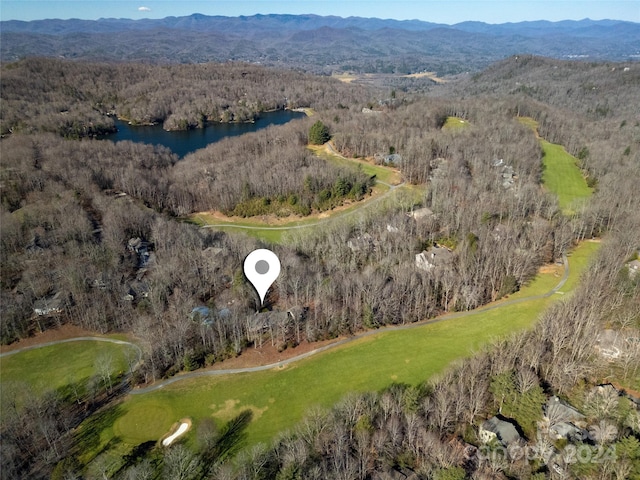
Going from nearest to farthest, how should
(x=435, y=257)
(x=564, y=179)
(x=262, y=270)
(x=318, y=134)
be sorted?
(x=262, y=270) < (x=435, y=257) < (x=564, y=179) < (x=318, y=134)

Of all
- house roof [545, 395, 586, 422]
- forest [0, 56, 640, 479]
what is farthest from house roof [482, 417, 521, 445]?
house roof [545, 395, 586, 422]

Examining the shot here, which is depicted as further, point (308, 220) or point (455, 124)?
point (455, 124)

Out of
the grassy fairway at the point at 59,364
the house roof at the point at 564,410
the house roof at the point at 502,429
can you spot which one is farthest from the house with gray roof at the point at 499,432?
the grassy fairway at the point at 59,364

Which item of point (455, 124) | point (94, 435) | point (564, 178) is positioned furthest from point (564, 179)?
point (94, 435)

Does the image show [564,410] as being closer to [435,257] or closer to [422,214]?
[435,257]

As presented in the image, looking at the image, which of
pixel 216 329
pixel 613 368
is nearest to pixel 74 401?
Result: pixel 216 329

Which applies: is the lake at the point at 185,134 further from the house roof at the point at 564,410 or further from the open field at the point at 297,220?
the house roof at the point at 564,410
